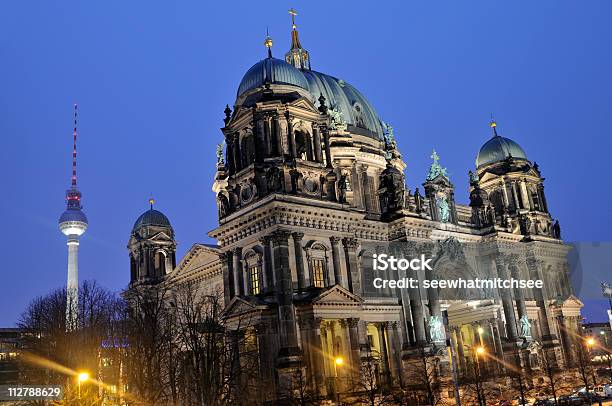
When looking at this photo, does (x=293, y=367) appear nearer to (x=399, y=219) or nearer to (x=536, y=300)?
(x=399, y=219)

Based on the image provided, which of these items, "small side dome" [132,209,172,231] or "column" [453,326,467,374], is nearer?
"column" [453,326,467,374]

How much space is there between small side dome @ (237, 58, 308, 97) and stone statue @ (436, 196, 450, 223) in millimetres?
20119

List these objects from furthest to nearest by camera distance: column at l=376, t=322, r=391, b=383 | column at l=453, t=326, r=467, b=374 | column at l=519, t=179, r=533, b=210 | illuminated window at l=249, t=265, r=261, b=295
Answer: column at l=519, t=179, r=533, b=210 → column at l=453, t=326, r=467, b=374 → column at l=376, t=322, r=391, b=383 → illuminated window at l=249, t=265, r=261, b=295

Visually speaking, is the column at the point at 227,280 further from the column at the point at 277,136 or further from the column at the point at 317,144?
the column at the point at 317,144

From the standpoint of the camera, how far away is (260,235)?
54.7m

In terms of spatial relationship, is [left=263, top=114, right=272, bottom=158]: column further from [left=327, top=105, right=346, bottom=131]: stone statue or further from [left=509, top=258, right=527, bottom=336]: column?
[left=509, top=258, right=527, bottom=336]: column

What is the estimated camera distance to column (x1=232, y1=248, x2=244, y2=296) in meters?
56.2

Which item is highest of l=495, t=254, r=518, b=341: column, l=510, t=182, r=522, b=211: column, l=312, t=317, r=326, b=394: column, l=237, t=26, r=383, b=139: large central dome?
l=237, t=26, r=383, b=139: large central dome

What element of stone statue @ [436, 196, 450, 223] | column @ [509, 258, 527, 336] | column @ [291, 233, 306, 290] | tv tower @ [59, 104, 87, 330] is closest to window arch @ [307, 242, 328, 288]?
column @ [291, 233, 306, 290]

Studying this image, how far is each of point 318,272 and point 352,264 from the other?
3817mm

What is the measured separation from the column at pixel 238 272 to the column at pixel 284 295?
16.4 feet

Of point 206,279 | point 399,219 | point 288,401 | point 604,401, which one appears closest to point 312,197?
point 399,219

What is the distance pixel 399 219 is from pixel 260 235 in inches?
625

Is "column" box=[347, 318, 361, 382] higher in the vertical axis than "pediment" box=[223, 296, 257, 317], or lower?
lower
